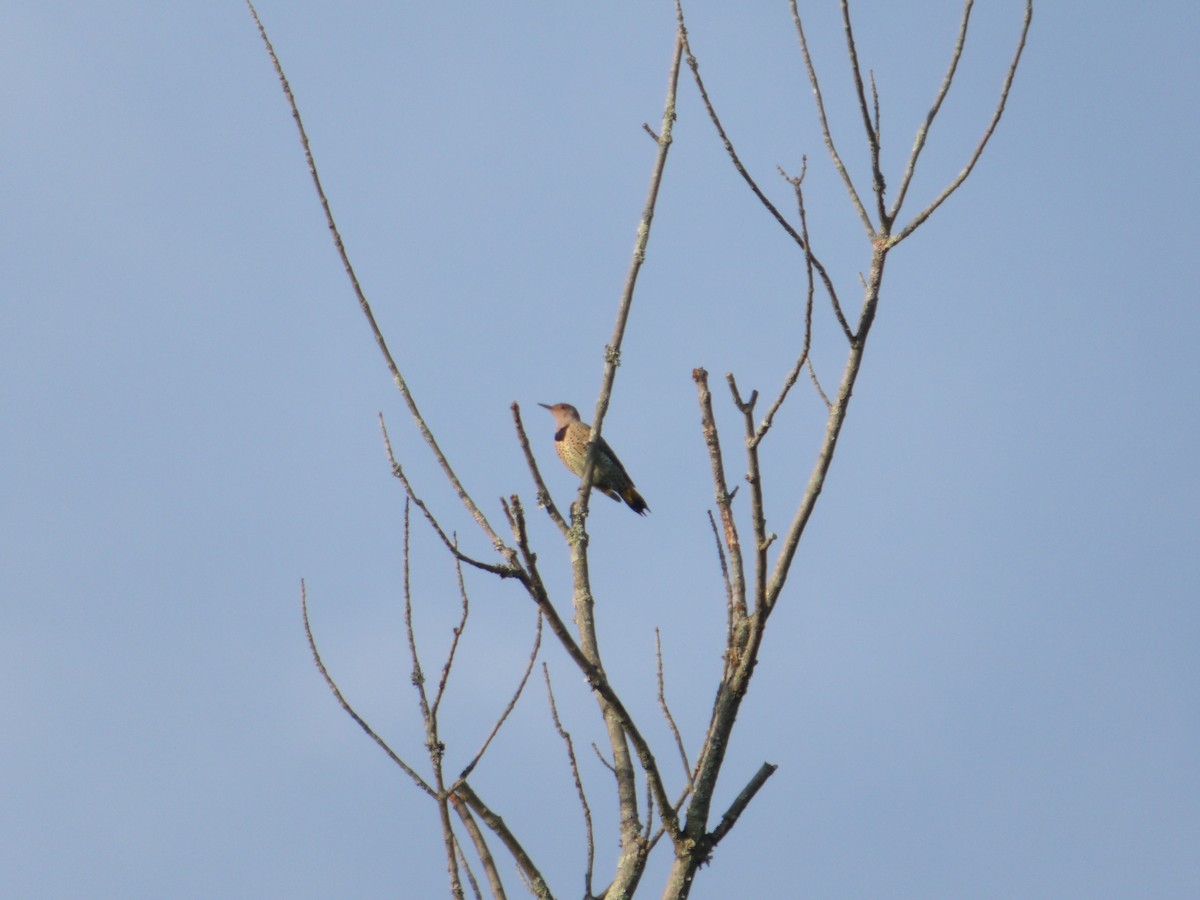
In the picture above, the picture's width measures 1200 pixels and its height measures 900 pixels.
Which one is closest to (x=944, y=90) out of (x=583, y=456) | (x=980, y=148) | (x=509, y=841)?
(x=980, y=148)

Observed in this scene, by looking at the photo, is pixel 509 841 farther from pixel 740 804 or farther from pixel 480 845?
pixel 740 804

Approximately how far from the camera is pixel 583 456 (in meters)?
10.5

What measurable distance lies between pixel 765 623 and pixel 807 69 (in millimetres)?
1410

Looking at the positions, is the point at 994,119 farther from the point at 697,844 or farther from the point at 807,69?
the point at 697,844

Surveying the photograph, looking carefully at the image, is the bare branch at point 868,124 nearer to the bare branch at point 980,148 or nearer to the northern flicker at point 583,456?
the bare branch at point 980,148

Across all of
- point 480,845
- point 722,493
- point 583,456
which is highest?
point 583,456

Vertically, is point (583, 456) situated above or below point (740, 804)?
above

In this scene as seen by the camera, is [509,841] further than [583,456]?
No

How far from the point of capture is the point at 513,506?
2.39m

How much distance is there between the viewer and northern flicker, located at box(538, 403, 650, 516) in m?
10.7

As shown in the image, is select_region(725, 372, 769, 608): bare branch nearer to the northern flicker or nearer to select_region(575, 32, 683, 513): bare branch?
select_region(575, 32, 683, 513): bare branch

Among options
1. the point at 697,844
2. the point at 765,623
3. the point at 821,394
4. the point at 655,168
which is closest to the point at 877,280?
the point at 821,394

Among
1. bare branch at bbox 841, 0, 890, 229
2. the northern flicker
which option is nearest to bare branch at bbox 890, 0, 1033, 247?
bare branch at bbox 841, 0, 890, 229

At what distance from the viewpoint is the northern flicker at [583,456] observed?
10.7m
